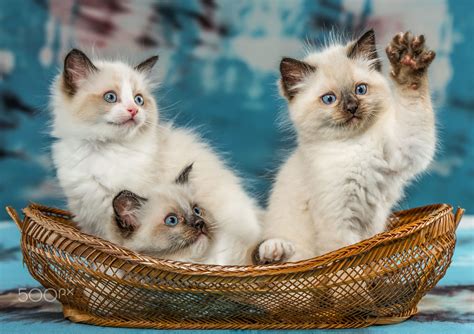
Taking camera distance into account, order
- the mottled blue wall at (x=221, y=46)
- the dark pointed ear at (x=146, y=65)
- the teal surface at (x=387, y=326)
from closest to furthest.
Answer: the teal surface at (x=387, y=326)
the dark pointed ear at (x=146, y=65)
the mottled blue wall at (x=221, y=46)

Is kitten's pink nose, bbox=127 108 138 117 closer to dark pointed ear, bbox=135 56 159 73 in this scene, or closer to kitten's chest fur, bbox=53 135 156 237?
kitten's chest fur, bbox=53 135 156 237

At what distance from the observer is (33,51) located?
3816mm

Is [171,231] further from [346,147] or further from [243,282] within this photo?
[346,147]

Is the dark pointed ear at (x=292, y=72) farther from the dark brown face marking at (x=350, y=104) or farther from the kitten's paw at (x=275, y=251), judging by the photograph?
the kitten's paw at (x=275, y=251)

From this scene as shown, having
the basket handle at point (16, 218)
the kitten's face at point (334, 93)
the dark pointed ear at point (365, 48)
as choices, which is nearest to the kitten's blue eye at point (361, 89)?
the kitten's face at point (334, 93)

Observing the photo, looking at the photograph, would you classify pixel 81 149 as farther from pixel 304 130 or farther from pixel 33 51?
pixel 33 51

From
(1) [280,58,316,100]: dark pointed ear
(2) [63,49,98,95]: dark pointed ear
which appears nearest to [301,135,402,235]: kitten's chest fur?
(1) [280,58,316,100]: dark pointed ear

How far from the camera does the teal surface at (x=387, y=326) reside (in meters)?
2.40

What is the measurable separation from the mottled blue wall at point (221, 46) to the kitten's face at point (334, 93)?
0.89 meters

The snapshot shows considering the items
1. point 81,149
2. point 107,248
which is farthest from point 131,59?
point 107,248

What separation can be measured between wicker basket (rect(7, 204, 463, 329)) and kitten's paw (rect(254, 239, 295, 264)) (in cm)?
18

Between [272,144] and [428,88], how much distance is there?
1.06 m

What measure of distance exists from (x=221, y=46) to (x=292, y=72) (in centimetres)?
125

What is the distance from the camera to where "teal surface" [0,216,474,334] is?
240 centimetres
